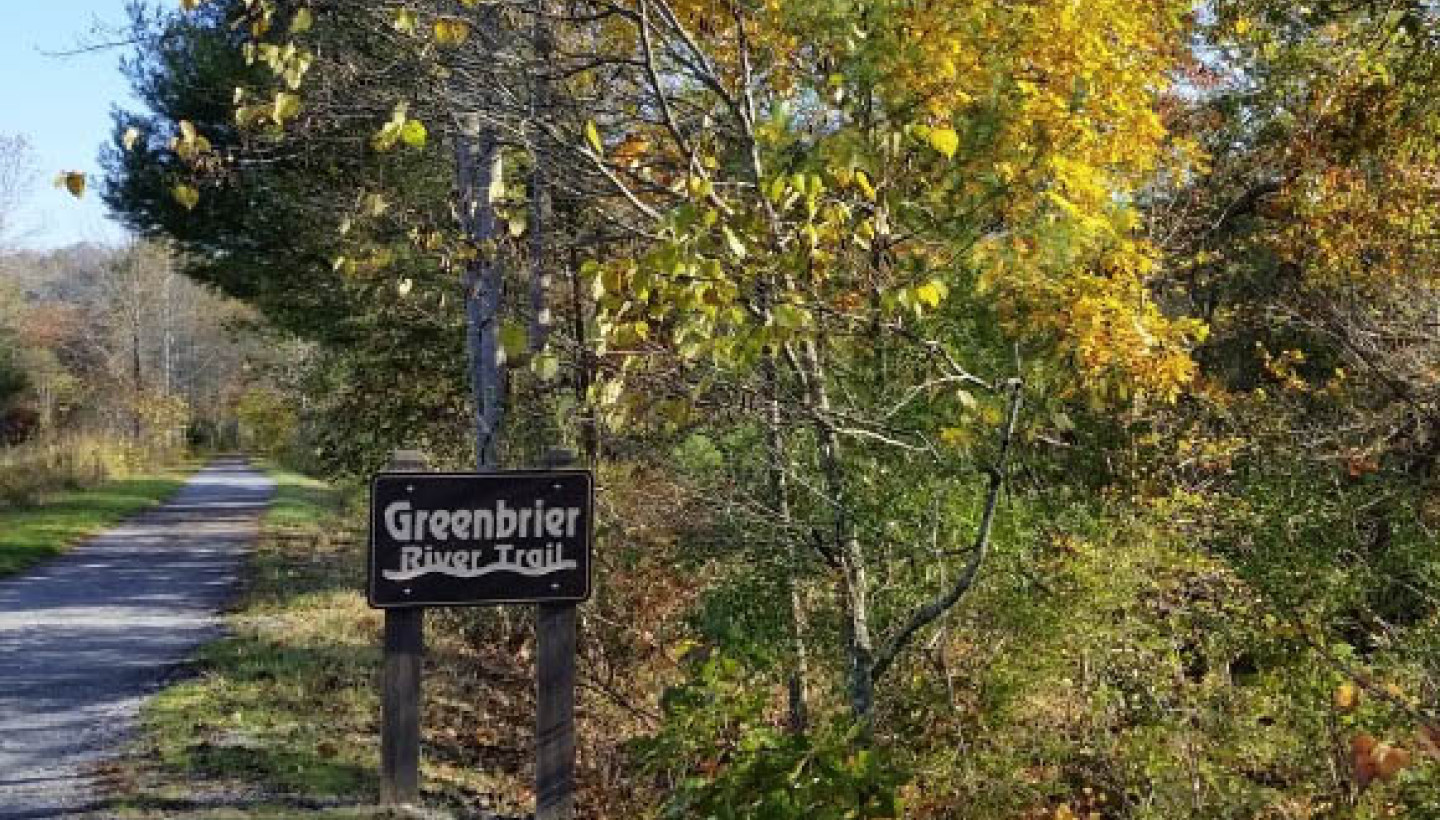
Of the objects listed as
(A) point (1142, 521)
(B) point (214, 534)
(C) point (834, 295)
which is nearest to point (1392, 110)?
(A) point (1142, 521)

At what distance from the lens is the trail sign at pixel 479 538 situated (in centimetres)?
554

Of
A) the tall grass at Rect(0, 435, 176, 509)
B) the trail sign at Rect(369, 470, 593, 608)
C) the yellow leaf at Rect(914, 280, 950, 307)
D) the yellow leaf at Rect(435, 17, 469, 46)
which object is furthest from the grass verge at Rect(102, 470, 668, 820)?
the tall grass at Rect(0, 435, 176, 509)

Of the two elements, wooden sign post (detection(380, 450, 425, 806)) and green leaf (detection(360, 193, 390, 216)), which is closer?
green leaf (detection(360, 193, 390, 216))

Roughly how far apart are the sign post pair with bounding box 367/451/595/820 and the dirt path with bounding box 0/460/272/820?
169 cm

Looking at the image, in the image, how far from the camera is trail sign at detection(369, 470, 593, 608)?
5.54 m

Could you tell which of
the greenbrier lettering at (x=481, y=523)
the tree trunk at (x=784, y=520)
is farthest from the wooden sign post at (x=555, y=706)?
the tree trunk at (x=784, y=520)

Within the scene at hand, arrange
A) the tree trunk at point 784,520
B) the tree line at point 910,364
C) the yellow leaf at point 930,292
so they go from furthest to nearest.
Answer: the tree trunk at point 784,520 → the tree line at point 910,364 → the yellow leaf at point 930,292

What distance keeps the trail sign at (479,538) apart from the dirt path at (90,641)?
2040 mm

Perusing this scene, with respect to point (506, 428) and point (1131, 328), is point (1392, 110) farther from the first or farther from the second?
point (506, 428)

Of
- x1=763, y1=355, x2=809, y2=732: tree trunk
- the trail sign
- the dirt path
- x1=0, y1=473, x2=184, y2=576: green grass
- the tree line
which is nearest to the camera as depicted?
the tree line

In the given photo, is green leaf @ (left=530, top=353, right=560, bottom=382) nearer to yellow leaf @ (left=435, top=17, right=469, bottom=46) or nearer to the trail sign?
yellow leaf @ (left=435, top=17, right=469, bottom=46)

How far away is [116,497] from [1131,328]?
71.6 ft

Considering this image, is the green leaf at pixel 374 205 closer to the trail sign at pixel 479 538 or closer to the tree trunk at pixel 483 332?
the trail sign at pixel 479 538

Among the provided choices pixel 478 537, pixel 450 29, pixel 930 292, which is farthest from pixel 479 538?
pixel 930 292
